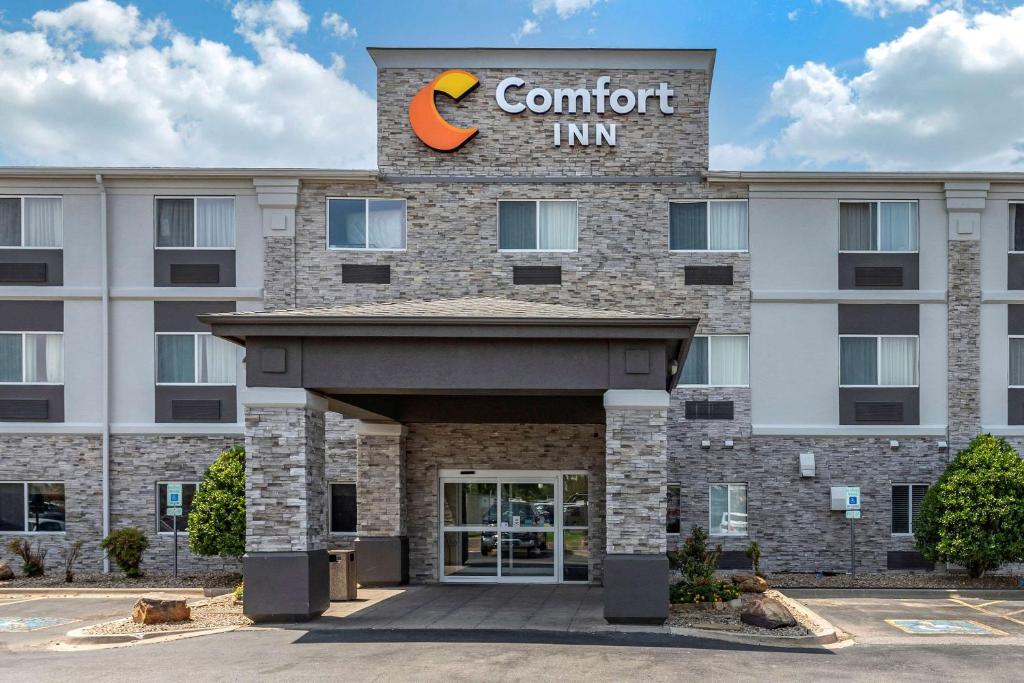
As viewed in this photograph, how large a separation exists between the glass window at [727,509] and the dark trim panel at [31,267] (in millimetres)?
15406

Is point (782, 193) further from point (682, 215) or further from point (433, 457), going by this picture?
point (433, 457)

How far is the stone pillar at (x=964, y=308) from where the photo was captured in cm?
2300

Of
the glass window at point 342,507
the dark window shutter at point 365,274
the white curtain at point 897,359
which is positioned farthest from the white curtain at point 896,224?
the glass window at point 342,507

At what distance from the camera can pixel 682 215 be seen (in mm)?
23531

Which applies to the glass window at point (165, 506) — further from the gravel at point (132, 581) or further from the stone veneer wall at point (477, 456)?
the stone veneer wall at point (477, 456)

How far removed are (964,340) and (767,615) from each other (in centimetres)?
1094

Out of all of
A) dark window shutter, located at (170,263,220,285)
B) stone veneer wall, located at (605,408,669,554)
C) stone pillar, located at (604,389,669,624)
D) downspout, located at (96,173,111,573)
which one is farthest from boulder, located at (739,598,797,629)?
downspout, located at (96,173,111,573)

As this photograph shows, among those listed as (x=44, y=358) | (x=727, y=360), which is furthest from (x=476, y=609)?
(x=44, y=358)

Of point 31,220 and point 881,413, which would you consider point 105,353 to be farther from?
point 881,413

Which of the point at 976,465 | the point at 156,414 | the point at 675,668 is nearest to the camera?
the point at 675,668

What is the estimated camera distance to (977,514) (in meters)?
21.1

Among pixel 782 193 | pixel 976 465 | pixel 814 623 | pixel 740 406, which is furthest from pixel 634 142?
pixel 814 623

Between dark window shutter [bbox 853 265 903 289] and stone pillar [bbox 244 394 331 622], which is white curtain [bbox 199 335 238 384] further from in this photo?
dark window shutter [bbox 853 265 903 289]

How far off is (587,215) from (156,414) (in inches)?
417
